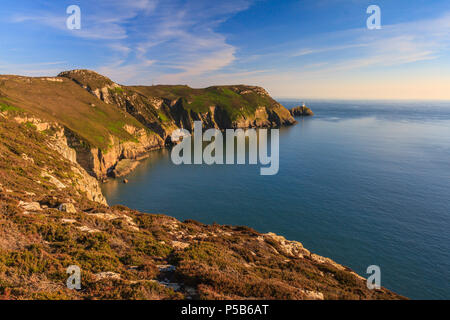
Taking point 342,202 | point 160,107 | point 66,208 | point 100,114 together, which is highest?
point 160,107

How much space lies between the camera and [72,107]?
336ft

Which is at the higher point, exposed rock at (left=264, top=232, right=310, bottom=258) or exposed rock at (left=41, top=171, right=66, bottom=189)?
exposed rock at (left=41, top=171, right=66, bottom=189)

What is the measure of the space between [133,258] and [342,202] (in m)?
55.0

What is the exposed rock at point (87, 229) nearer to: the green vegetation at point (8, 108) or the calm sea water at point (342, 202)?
the calm sea water at point (342, 202)

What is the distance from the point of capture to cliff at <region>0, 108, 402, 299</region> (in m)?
12.0

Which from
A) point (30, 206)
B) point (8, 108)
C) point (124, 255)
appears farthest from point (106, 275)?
point (8, 108)

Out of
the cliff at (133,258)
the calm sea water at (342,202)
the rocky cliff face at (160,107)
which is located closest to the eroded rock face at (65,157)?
the cliff at (133,258)

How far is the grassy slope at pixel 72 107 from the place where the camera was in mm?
84581

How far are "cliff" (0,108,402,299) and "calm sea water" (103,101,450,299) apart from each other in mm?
20971

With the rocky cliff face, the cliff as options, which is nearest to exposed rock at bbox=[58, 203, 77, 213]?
the cliff

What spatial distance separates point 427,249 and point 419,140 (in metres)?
116

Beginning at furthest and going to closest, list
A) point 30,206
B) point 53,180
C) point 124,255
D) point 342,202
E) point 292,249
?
point 342,202 → point 53,180 → point 292,249 → point 30,206 → point 124,255

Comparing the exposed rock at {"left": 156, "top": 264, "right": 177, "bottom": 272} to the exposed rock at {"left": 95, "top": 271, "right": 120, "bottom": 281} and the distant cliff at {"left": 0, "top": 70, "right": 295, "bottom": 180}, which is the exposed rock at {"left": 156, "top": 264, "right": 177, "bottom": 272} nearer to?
the exposed rock at {"left": 95, "top": 271, "right": 120, "bottom": 281}

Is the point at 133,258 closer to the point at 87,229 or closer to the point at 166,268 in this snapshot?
the point at 166,268
